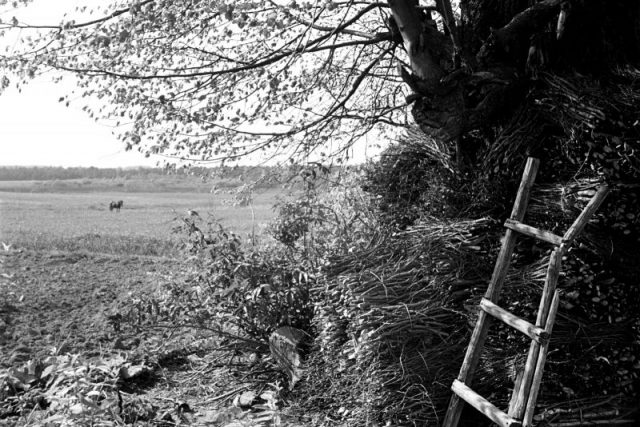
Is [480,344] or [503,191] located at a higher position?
[503,191]

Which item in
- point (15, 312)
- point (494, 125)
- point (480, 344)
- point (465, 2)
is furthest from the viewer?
point (15, 312)

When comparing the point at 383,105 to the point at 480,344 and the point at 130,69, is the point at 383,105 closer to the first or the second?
the point at 130,69

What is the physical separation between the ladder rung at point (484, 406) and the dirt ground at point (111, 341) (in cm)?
180

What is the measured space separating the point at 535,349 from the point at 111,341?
581 centimetres

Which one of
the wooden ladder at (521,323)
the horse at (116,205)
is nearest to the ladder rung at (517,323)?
the wooden ladder at (521,323)

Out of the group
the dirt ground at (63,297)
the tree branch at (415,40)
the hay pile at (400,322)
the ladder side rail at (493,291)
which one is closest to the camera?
the ladder side rail at (493,291)

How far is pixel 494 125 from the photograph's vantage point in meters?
5.82

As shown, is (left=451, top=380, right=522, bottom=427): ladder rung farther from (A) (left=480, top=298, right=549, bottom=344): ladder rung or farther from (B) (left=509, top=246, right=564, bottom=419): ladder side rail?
(A) (left=480, top=298, right=549, bottom=344): ladder rung

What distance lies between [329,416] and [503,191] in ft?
7.75

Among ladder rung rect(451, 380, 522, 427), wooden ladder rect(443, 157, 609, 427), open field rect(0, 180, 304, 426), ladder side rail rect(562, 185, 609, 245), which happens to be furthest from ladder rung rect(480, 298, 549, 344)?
open field rect(0, 180, 304, 426)

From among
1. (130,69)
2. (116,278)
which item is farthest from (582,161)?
(116,278)

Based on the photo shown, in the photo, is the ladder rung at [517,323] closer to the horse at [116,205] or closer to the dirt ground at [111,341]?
the dirt ground at [111,341]

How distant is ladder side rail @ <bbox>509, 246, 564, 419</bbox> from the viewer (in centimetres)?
432

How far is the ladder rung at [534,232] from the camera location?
15.2 ft
